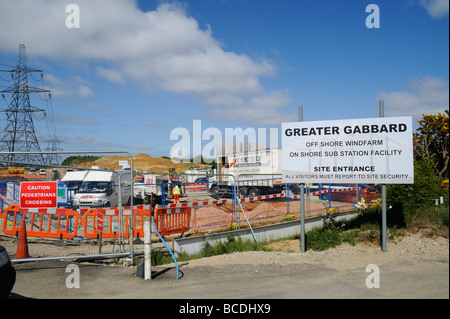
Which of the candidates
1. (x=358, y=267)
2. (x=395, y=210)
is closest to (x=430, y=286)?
(x=358, y=267)

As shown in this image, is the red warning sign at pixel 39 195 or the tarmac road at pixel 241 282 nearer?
the tarmac road at pixel 241 282

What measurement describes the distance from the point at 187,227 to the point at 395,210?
6223 millimetres

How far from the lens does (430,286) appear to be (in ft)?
18.9

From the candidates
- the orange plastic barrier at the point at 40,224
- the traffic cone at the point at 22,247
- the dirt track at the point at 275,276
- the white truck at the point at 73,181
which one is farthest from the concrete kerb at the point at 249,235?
the white truck at the point at 73,181

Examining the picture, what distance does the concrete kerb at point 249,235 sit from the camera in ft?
31.6

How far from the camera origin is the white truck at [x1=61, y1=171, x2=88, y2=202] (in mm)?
12781

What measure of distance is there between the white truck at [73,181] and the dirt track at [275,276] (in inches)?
187

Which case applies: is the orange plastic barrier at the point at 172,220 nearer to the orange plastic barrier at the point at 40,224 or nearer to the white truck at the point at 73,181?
the orange plastic barrier at the point at 40,224

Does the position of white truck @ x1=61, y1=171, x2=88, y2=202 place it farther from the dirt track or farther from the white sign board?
the white sign board

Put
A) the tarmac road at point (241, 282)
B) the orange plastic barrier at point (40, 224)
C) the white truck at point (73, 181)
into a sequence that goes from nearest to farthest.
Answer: the tarmac road at point (241, 282) < the orange plastic barrier at point (40, 224) < the white truck at point (73, 181)

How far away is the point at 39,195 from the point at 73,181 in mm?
4577

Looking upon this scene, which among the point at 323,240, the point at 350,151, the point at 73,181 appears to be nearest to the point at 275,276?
the point at 323,240

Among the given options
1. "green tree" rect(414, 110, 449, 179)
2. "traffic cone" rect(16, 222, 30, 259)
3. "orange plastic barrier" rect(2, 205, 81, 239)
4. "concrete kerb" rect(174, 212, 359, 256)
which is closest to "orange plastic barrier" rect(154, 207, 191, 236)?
"concrete kerb" rect(174, 212, 359, 256)

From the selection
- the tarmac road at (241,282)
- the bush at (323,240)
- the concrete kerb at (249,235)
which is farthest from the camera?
the concrete kerb at (249,235)
